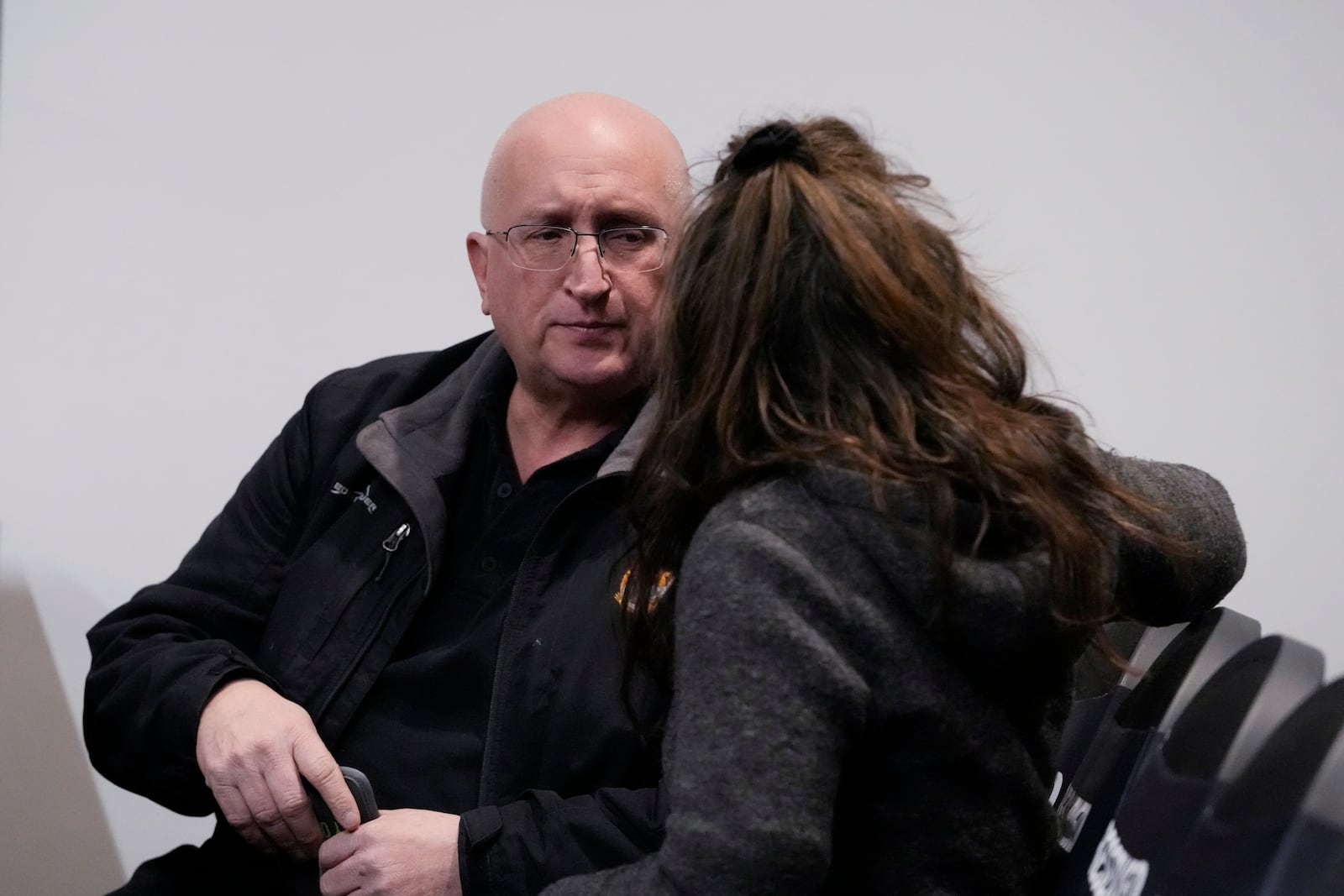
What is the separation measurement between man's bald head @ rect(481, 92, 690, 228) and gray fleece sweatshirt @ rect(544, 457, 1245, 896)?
0.72 meters

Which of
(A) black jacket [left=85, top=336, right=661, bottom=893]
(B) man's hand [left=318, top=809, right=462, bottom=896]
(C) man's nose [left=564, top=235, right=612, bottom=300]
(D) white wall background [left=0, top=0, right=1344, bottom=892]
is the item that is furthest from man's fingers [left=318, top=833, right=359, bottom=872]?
(D) white wall background [left=0, top=0, right=1344, bottom=892]

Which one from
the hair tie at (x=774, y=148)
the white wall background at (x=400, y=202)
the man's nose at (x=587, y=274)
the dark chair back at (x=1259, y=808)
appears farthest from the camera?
the white wall background at (x=400, y=202)

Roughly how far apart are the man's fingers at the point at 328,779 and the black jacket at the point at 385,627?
0.37 feet

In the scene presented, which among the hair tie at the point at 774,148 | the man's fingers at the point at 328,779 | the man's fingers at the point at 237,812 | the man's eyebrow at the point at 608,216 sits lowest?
the man's fingers at the point at 237,812

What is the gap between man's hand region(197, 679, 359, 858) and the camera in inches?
47.8

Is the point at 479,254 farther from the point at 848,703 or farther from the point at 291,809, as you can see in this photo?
the point at 848,703

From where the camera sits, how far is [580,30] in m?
2.06

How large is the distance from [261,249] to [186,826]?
914mm

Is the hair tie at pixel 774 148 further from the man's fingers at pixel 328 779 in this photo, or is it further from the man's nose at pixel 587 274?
the man's fingers at pixel 328 779

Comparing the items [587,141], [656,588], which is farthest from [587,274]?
[656,588]

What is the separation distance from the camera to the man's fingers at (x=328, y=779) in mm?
1194

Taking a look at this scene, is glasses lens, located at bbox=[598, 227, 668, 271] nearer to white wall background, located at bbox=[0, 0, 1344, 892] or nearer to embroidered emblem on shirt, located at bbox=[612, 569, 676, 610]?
embroidered emblem on shirt, located at bbox=[612, 569, 676, 610]

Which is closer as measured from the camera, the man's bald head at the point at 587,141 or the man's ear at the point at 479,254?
the man's bald head at the point at 587,141

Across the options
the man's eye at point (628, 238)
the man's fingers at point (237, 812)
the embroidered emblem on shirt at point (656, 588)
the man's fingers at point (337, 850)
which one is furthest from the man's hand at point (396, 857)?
the man's eye at point (628, 238)
